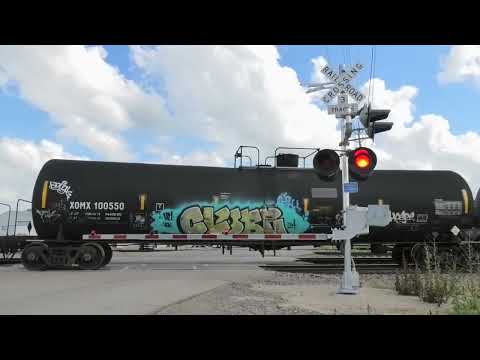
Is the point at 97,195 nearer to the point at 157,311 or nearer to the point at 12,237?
the point at 12,237

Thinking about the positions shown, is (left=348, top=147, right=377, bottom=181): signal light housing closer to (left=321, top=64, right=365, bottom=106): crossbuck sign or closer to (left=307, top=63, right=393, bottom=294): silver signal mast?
(left=307, top=63, right=393, bottom=294): silver signal mast

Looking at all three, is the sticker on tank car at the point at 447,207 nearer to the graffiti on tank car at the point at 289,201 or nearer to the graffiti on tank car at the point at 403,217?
the graffiti on tank car at the point at 403,217

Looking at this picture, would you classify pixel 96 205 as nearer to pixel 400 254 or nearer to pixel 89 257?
pixel 89 257

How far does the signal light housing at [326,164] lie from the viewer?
774 cm

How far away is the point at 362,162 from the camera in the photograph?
24.3 ft

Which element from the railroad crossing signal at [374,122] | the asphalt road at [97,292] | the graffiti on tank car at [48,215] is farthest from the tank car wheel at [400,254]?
the graffiti on tank car at [48,215]

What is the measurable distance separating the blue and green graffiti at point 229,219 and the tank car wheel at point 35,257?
356cm

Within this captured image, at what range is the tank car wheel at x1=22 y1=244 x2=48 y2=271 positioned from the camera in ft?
42.0

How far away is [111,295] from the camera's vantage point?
24.8 ft

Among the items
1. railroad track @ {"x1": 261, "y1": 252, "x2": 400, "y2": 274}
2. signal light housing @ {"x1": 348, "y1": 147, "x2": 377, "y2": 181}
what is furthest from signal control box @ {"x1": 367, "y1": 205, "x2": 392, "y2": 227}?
railroad track @ {"x1": 261, "y1": 252, "x2": 400, "y2": 274}

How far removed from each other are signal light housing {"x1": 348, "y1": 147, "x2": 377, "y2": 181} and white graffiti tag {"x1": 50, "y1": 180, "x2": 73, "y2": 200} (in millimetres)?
9543
